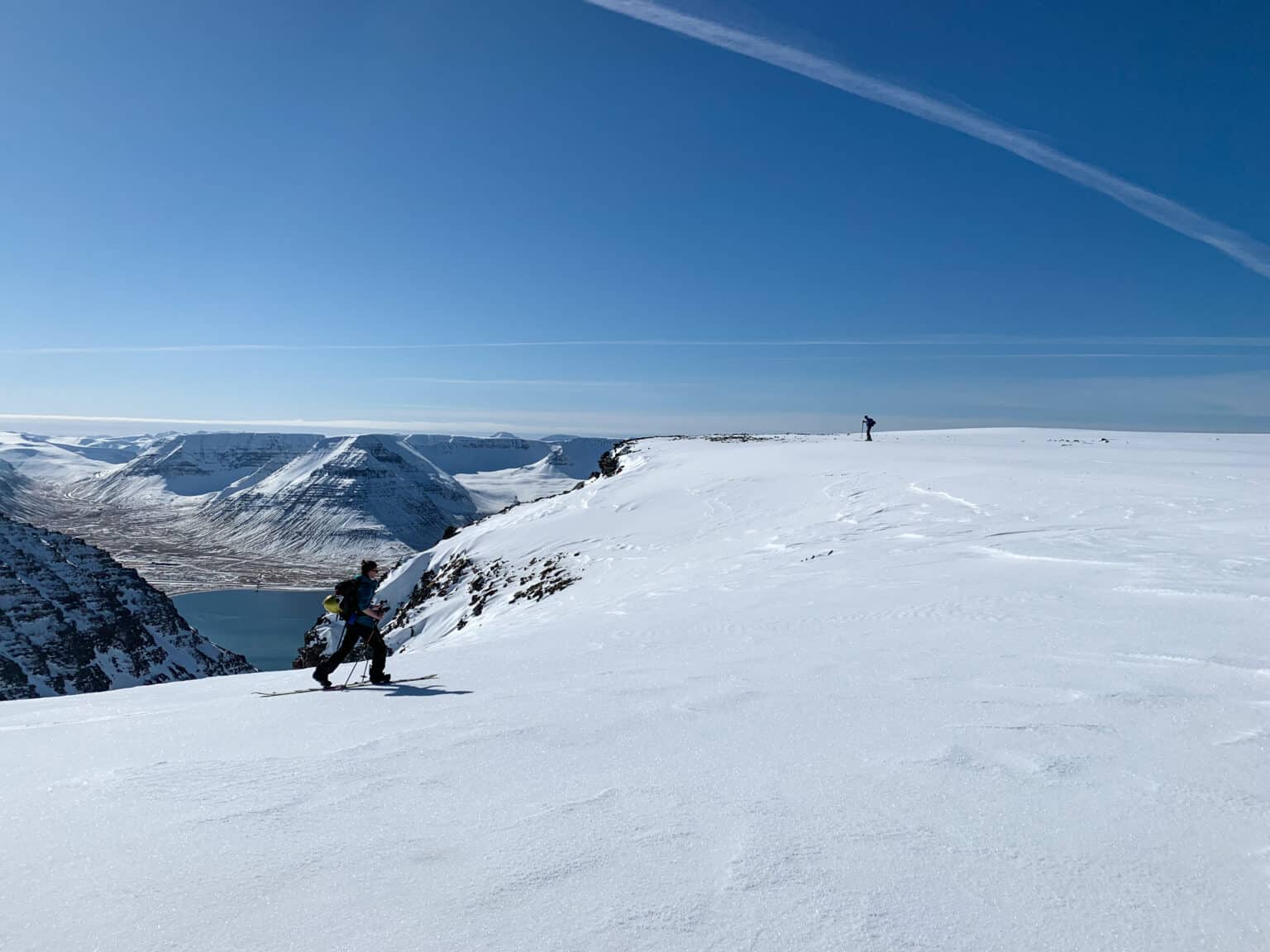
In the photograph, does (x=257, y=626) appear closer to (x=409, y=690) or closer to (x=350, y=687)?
(x=350, y=687)

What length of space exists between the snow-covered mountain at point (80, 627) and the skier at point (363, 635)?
113630 mm

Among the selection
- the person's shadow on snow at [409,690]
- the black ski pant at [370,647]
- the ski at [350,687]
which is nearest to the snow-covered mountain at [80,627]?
the ski at [350,687]

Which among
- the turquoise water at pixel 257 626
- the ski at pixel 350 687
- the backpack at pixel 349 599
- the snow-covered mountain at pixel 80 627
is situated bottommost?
the turquoise water at pixel 257 626

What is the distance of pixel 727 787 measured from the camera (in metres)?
Answer: 4.74

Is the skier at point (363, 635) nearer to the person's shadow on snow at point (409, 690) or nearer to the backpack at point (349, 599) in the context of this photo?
the backpack at point (349, 599)

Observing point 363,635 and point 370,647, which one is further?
point 370,647

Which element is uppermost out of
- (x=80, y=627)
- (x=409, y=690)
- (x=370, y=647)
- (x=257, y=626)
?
(x=370, y=647)

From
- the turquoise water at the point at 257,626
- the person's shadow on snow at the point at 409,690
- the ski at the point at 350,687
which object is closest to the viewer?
the person's shadow on snow at the point at 409,690

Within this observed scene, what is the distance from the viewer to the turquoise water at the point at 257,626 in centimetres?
13625

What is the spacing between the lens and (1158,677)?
6.50 metres

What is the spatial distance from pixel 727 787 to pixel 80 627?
469 feet

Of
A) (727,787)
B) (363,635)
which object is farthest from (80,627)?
(727,787)

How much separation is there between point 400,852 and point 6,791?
360 cm

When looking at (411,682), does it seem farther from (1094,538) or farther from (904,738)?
(1094,538)
